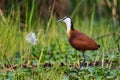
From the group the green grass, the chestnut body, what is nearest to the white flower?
the green grass

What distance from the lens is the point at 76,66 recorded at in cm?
672

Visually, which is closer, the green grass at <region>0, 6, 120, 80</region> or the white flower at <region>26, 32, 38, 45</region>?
the green grass at <region>0, 6, 120, 80</region>

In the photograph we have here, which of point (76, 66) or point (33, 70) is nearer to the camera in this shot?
point (33, 70)

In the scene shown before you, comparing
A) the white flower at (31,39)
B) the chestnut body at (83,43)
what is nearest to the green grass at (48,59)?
the white flower at (31,39)

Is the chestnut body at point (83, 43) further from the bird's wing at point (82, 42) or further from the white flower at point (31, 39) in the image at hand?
the white flower at point (31, 39)

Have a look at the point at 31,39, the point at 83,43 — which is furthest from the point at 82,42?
the point at 31,39

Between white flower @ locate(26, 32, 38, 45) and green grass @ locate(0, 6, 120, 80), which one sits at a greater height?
white flower @ locate(26, 32, 38, 45)

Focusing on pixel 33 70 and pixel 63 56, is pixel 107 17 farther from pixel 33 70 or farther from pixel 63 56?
pixel 33 70

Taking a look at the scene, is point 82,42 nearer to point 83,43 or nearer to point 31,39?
point 83,43

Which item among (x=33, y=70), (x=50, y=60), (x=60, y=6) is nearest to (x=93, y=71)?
(x=33, y=70)

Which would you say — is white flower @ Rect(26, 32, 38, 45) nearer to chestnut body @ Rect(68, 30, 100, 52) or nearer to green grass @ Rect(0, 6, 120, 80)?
green grass @ Rect(0, 6, 120, 80)

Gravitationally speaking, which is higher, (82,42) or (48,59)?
(82,42)

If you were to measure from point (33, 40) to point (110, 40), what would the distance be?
1.52 meters

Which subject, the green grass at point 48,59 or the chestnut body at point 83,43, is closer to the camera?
the green grass at point 48,59
